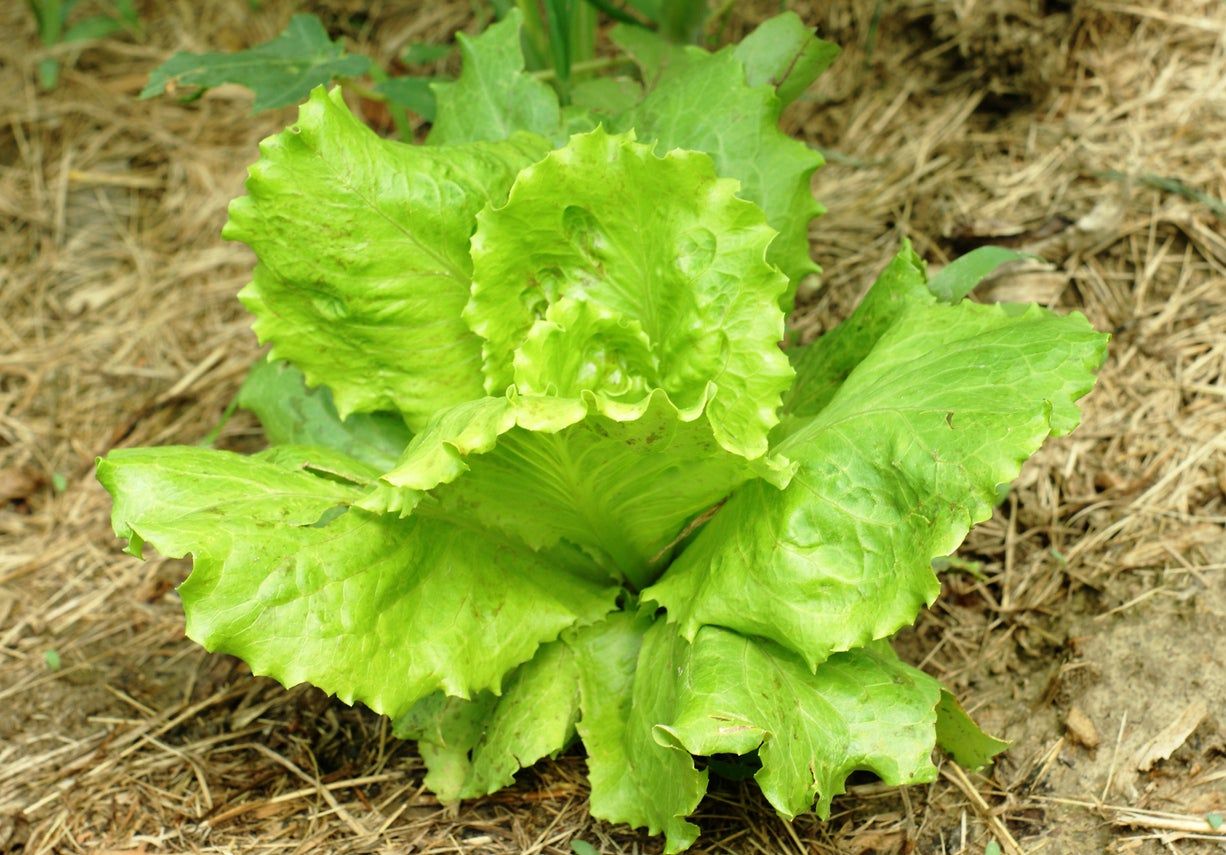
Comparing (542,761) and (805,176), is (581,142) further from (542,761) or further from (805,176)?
(542,761)

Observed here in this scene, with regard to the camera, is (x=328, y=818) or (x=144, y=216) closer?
(x=328, y=818)

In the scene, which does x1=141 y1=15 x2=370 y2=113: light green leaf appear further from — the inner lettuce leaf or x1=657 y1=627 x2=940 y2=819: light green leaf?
x1=657 y1=627 x2=940 y2=819: light green leaf

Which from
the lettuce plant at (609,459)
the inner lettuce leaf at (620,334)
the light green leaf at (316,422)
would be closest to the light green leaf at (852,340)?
the lettuce plant at (609,459)

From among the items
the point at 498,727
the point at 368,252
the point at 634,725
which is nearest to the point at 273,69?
the point at 368,252

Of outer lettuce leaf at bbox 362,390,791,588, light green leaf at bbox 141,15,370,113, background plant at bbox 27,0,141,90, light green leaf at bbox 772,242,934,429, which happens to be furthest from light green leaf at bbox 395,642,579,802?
background plant at bbox 27,0,141,90

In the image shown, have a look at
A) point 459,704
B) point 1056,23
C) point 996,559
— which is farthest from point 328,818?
point 1056,23

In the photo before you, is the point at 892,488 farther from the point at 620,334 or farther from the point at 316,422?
the point at 316,422
